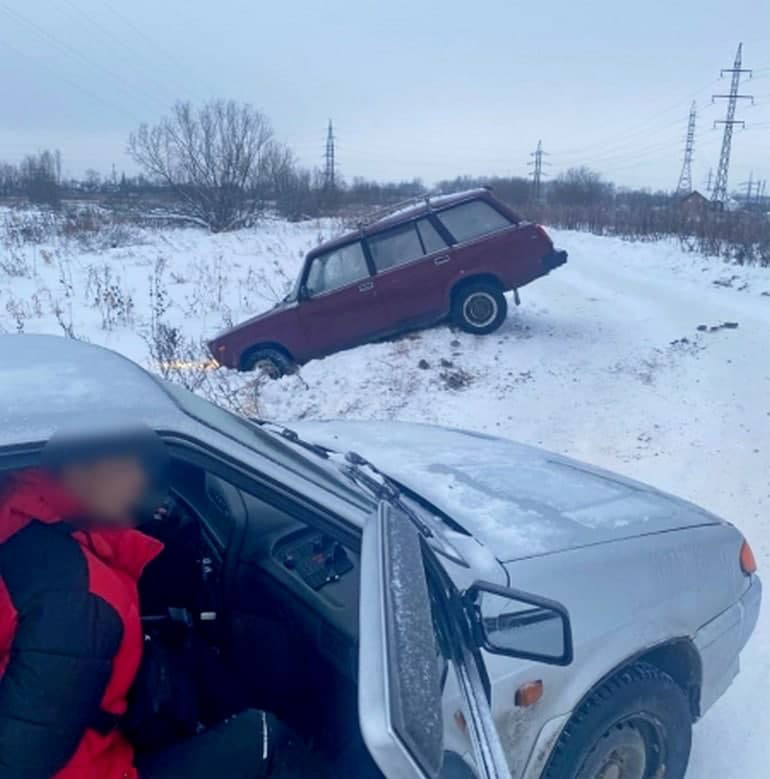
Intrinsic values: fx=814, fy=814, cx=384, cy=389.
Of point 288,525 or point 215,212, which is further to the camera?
point 215,212

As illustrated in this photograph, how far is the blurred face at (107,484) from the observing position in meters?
1.69

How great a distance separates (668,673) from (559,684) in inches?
27.1

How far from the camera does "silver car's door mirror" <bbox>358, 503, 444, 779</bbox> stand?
118cm

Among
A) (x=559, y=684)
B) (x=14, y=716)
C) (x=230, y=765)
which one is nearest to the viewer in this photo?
(x=14, y=716)

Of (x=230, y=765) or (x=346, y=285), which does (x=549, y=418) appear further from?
(x=230, y=765)

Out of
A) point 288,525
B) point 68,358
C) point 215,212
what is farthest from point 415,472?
point 215,212

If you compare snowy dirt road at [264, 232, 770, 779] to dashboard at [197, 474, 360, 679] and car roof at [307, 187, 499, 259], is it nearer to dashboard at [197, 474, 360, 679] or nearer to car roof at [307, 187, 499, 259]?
car roof at [307, 187, 499, 259]

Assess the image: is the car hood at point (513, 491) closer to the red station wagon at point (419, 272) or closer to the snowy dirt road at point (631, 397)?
the snowy dirt road at point (631, 397)

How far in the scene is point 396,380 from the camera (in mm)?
8719

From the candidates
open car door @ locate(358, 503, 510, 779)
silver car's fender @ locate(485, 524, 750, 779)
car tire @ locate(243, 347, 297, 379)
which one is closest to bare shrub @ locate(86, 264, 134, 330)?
car tire @ locate(243, 347, 297, 379)

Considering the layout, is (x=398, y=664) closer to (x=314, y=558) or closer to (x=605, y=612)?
(x=314, y=558)

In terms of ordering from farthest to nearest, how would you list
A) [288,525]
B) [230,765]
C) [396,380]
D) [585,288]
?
[585,288] → [396,380] → [288,525] → [230,765]

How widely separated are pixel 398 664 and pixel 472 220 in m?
9.84

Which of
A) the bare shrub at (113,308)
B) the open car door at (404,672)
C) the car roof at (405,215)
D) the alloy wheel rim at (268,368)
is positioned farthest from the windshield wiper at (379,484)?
the bare shrub at (113,308)
